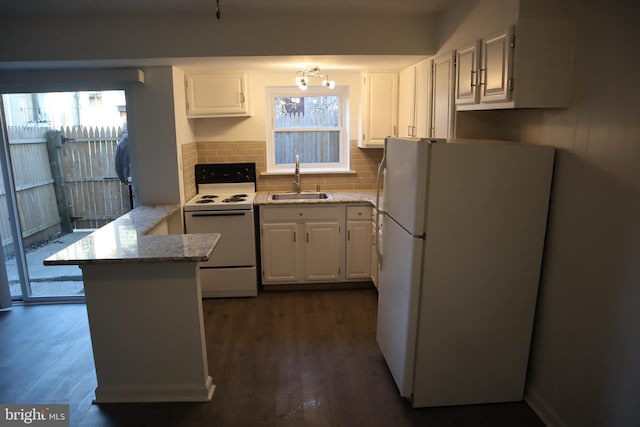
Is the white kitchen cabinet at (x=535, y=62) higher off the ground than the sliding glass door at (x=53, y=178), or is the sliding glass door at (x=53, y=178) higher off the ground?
the white kitchen cabinet at (x=535, y=62)

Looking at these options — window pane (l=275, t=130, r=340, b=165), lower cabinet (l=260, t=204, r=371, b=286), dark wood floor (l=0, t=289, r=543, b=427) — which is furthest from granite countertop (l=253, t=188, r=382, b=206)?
dark wood floor (l=0, t=289, r=543, b=427)

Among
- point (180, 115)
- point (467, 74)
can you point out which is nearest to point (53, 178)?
point (180, 115)

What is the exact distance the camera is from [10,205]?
396 cm

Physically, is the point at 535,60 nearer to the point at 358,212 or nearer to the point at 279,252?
the point at 358,212

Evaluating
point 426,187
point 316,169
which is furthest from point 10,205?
point 426,187

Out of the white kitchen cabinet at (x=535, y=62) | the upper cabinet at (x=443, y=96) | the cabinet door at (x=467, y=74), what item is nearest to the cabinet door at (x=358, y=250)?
the upper cabinet at (x=443, y=96)

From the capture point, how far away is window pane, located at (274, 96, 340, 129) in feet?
15.6

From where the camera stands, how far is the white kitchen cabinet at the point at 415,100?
11.6 ft

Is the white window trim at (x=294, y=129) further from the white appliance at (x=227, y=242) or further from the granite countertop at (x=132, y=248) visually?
the granite countertop at (x=132, y=248)

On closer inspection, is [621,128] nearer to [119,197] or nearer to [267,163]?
[267,163]

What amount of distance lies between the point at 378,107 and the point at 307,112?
2.76 ft

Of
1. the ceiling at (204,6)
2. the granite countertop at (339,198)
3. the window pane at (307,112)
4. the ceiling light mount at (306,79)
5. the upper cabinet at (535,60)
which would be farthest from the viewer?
the window pane at (307,112)

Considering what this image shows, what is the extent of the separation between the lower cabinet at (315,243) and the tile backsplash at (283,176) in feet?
2.19

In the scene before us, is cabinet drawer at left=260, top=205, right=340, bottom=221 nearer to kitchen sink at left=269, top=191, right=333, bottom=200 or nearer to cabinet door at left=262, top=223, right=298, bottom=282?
cabinet door at left=262, top=223, right=298, bottom=282
